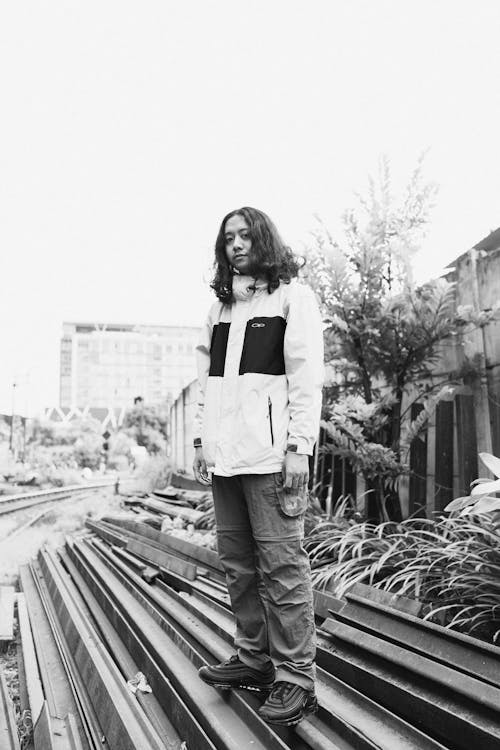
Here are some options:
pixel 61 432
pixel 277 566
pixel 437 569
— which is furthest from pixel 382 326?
pixel 61 432

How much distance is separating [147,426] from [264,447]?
5290cm

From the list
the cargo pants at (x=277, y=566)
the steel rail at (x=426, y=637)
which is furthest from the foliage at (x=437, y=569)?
the cargo pants at (x=277, y=566)

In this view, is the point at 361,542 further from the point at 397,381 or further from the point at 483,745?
the point at 483,745

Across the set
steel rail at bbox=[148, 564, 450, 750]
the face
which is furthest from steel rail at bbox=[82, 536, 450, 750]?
the face

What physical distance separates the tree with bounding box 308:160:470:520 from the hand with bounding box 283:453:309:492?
225 centimetres

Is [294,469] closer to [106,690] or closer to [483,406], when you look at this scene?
[106,690]

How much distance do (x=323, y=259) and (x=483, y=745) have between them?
3.58 metres

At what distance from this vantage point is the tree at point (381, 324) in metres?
4.43

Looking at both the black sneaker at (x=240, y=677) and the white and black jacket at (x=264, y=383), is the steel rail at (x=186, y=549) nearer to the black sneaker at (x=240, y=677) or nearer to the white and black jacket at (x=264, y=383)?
the black sneaker at (x=240, y=677)

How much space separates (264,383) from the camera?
2260 mm

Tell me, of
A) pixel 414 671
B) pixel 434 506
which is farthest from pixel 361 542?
pixel 414 671

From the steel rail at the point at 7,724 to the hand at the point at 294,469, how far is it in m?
1.35

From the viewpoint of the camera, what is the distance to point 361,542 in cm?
383

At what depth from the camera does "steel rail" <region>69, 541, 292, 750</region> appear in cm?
209
